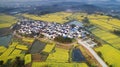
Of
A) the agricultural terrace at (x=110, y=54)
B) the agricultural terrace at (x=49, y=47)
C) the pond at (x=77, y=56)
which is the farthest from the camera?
the agricultural terrace at (x=49, y=47)

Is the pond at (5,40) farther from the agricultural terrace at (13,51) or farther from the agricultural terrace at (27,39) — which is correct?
the agricultural terrace at (27,39)

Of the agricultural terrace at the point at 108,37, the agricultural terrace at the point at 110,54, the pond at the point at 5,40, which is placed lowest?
the agricultural terrace at the point at 108,37

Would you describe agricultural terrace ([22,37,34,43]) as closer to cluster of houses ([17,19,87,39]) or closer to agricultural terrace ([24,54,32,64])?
cluster of houses ([17,19,87,39])

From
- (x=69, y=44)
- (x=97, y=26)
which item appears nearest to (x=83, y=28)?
(x=97, y=26)

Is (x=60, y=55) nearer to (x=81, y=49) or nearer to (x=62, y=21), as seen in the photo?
(x=81, y=49)

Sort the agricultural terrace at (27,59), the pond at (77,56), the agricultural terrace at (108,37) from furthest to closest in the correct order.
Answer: the agricultural terrace at (108,37)
the pond at (77,56)
the agricultural terrace at (27,59)

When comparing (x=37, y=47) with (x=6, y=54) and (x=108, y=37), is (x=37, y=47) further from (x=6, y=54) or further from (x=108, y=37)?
(x=108, y=37)

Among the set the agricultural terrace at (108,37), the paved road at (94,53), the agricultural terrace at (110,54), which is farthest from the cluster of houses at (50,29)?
the agricultural terrace at (110,54)
